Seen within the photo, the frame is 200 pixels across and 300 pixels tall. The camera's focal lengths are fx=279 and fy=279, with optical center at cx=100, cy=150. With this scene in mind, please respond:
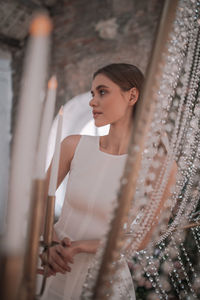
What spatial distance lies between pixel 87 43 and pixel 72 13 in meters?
0.50

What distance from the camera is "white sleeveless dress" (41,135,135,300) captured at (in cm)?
73

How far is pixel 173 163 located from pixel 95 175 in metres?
0.25

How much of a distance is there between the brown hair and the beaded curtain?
14cm

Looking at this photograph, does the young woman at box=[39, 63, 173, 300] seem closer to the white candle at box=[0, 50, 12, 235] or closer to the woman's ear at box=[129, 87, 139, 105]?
the woman's ear at box=[129, 87, 139, 105]

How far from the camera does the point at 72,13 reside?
9.93 feet

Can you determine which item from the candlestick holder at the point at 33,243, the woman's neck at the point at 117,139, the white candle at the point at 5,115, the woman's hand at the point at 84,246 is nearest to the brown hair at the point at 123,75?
the woman's neck at the point at 117,139

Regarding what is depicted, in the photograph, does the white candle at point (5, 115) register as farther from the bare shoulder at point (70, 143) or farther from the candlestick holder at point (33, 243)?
the candlestick holder at point (33, 243)

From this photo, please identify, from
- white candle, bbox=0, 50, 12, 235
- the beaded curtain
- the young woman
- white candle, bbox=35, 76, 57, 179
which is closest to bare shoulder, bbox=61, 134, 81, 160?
the young woman

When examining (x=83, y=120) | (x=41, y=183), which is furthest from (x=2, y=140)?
(x=41, y=183)

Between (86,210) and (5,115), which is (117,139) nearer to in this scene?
(86,210)

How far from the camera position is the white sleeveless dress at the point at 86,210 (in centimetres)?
73

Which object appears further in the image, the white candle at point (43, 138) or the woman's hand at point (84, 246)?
the woman's hand at point (84, 246)

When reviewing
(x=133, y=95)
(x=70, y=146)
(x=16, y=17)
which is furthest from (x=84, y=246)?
(x=16, y=17)

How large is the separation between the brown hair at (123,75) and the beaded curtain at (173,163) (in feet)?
0.44
